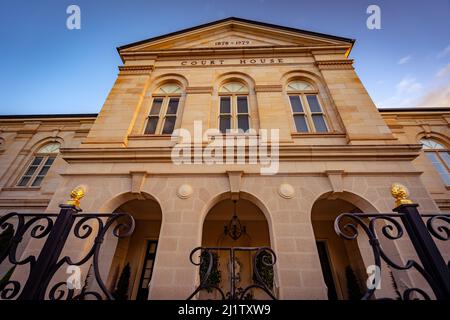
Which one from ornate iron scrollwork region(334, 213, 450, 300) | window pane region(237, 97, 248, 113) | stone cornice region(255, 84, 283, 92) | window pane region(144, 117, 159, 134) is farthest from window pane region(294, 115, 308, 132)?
window pane region(144, 117, 159, 134)

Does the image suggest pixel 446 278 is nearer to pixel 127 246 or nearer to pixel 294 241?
pixel 294 241

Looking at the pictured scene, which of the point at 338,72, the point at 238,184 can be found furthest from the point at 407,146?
the point at 238,184

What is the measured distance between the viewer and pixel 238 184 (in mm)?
5699

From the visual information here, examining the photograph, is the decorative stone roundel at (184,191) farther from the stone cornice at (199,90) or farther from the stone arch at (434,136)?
the stone arch at (434,136)

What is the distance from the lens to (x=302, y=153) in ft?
20.0

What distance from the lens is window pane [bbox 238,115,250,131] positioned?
25.2 ft

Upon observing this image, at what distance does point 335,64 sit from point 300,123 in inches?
144

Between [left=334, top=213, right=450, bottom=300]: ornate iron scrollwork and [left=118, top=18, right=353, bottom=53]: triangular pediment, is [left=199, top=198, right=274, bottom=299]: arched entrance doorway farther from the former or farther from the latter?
[left=118, top=18, right=353, bottom=53]: triangular pediment

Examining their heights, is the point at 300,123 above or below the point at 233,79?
below

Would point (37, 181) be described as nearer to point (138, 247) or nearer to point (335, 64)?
point (138, 247)

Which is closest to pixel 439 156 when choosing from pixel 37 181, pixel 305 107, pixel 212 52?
pixel 305 107

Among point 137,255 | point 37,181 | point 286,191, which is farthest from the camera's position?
point 37,181

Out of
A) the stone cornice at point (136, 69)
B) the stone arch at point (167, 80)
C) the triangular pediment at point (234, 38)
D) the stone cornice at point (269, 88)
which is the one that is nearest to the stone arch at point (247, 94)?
the stone cornice at point (269, 88)
